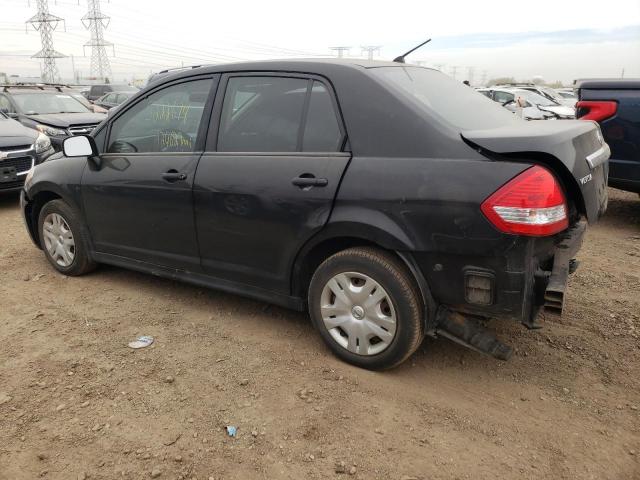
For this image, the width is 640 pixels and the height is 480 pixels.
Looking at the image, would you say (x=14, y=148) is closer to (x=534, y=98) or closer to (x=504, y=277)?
(x=504, y=277)

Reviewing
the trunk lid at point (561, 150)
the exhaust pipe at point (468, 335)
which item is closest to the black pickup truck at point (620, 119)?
the trunk lid at point (561, 150)

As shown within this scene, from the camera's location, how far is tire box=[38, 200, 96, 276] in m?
4.34

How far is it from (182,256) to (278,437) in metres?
1.62

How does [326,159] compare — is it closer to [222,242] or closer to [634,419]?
[222,242]

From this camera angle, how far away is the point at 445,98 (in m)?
3.12

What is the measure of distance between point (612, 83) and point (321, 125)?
4090mm

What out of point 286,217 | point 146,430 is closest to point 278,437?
point 146,430

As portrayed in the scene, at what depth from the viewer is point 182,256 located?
369 centimetres

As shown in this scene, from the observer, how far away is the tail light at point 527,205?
2406mm

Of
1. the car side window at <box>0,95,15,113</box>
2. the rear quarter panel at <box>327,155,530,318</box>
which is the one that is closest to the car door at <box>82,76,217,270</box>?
the rear quarter panel at <box>327,155,530,318</box>

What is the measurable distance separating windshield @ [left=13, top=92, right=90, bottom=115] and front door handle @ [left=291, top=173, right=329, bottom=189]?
969 cm

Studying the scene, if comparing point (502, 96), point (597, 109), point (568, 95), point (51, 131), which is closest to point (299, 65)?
point (597, 109)

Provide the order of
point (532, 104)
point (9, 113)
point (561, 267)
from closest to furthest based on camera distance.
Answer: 1. point (561, 267)
2. point (9, 113)
3. point (532, 104)

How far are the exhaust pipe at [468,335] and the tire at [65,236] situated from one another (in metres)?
2.98
